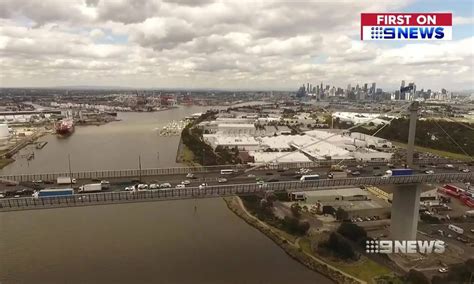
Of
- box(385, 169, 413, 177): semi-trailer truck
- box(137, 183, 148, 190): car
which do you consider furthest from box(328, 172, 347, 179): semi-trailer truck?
box(137, 183, 148, 190): car

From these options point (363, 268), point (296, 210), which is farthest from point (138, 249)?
point (363, 268)

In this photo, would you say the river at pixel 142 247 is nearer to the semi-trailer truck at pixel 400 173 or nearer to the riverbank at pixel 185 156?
the semi-trailer truck at pixel 400 173

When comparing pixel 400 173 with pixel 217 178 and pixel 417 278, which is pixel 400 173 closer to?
pixel 417 278

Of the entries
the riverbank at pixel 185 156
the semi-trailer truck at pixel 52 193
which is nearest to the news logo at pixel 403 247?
the semi-trailer truck at pixel 52 193

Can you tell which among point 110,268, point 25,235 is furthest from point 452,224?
point 25,235

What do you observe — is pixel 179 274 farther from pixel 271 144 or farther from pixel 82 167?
pixel 271 144
